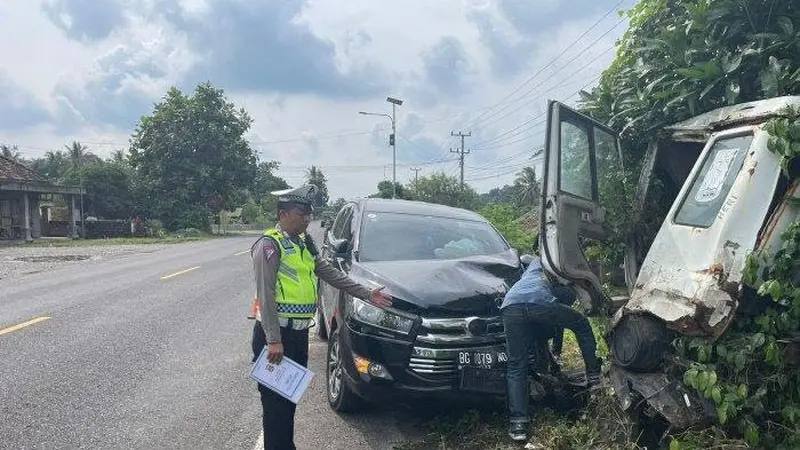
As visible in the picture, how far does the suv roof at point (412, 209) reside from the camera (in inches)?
262

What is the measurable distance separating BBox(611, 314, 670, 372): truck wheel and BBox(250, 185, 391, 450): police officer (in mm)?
1912

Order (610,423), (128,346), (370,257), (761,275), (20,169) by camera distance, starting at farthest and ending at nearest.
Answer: (20,169) → (128,346) → (370,257) → (610,423) → (761,275)

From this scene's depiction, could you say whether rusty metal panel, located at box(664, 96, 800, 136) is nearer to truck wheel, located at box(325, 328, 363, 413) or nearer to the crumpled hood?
the crumpled hood

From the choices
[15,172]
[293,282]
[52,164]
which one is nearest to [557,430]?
[293,282]

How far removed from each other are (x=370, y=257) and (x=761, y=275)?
3201 millimetres

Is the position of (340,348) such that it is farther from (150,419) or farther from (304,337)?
(150,419)

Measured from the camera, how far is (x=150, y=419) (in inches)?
198

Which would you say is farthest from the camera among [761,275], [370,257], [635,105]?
[370,257]

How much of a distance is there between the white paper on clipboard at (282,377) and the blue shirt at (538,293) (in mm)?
1538

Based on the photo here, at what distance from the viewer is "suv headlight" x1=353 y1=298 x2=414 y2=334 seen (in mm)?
4551

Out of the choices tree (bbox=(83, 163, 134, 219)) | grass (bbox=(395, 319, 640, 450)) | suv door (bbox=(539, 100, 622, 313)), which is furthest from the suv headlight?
tree (bbox=(83, 163, 134, 219))

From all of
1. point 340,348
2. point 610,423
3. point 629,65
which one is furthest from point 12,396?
point 629,65

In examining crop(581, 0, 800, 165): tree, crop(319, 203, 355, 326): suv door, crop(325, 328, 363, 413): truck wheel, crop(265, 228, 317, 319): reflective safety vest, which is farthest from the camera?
crop(319, 203, 355, 326): suv door

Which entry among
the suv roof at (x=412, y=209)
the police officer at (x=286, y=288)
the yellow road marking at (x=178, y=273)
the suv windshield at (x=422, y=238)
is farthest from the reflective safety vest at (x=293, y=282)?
the yellow road marking at (x=178, y=273)
